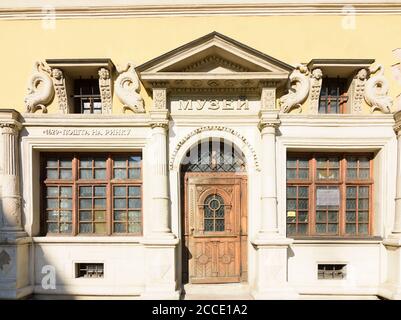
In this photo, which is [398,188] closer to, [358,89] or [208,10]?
[358,89]

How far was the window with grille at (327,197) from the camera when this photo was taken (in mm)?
6824

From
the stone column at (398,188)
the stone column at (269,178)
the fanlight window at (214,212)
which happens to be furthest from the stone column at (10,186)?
the stone column at (398,188)

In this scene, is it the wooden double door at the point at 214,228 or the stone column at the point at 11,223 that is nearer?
the stone column at the point at 11,223

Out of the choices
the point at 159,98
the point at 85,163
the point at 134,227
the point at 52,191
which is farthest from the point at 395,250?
the point at 52,191

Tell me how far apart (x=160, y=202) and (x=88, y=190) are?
75.7 inches

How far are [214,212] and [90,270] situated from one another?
10.8 feet

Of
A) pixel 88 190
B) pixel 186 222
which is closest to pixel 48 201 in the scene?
pixel 88 190

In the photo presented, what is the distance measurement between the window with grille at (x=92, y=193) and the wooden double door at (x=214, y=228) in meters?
1.28

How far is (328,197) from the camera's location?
6.85 meters

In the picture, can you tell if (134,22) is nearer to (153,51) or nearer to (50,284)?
(153,51)

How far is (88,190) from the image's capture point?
692cm

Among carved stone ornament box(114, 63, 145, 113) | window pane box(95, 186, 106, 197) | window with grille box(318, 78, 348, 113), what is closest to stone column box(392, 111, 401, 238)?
window with grille box(318, 78, 348, 113)

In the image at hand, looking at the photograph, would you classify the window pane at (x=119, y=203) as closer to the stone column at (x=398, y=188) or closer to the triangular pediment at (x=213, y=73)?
the triangular pediment at (x=213, y=73)

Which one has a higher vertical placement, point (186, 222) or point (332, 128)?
point (332, 128)
